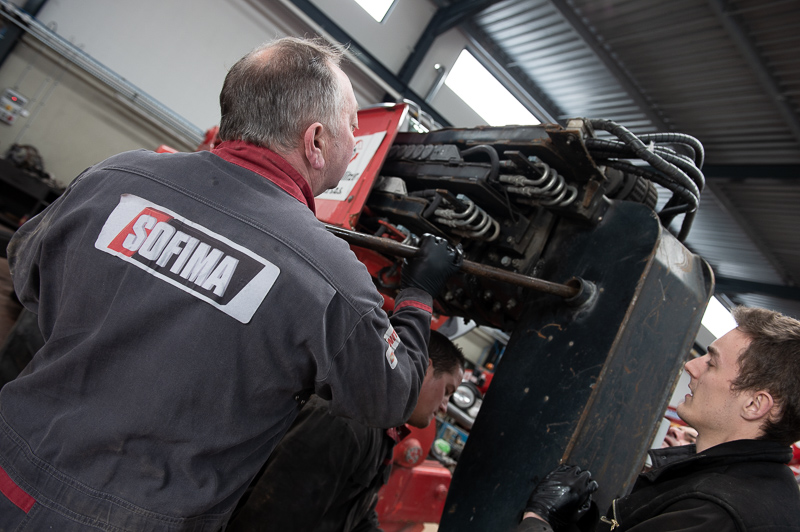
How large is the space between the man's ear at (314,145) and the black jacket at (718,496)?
108 centimetres

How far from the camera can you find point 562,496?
51.7 inches

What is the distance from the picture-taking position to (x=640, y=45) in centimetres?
580

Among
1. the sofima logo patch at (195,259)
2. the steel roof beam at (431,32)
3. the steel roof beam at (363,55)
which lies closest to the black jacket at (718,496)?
the sofima logo patch at (195,259)

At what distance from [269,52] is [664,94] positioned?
6.47 metres

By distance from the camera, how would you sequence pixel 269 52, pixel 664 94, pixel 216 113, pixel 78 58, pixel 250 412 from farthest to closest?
pixel 216 113 < pixel 664 94 < pixel 78 58 < pixel 269 52 < pixel 250 412

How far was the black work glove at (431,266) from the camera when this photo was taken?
1481mm

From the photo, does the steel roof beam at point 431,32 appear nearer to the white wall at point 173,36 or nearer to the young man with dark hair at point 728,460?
the white wall at point 173,36

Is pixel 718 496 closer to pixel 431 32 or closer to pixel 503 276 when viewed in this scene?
pixel 503 276

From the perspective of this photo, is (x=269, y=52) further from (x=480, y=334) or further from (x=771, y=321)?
(x=480, y=334)

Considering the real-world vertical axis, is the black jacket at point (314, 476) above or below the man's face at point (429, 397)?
below

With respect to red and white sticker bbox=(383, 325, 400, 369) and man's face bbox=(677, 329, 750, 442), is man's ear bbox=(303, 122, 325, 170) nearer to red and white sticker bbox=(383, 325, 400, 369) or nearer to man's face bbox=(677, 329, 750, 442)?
red and white sticker bbox=(383, 325, 400, 369)

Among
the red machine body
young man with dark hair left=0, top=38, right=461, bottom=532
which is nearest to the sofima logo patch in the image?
young man with dark hair left=0, top=38, right=461, bottom=532

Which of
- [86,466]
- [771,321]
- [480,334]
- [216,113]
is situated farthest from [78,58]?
[480,334]

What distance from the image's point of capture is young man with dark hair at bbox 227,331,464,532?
1523 millimetres
